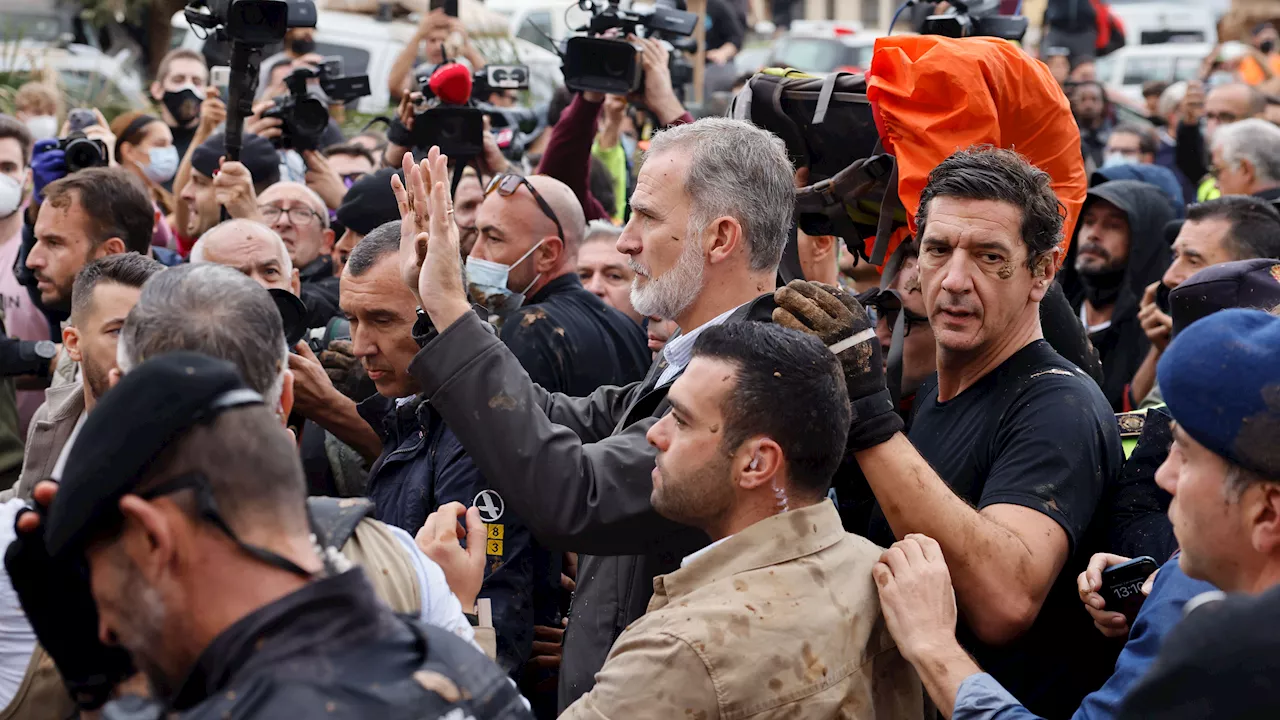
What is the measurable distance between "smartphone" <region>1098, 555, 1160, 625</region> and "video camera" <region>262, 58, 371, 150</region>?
15.4 ft

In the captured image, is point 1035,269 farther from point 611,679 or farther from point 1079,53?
point 1079,53

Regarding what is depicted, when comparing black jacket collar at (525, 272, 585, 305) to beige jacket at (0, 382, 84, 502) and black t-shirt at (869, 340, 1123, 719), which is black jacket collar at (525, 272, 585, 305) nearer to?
beige jacket at (0, 382, 84, 502)

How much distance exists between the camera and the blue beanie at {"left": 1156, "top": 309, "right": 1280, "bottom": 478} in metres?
1.96

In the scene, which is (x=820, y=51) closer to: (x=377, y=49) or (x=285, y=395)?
(x=377, y=49)

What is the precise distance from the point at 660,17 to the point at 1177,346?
3.99 meters

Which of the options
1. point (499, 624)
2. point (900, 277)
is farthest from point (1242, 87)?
point (499, 624)

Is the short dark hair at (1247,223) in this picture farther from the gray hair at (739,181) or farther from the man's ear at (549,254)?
the gray hair at (739,181)

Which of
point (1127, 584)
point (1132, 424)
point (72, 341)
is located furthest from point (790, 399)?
point (72, 341)

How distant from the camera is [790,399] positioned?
2.57 metres

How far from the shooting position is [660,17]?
5.77 metres

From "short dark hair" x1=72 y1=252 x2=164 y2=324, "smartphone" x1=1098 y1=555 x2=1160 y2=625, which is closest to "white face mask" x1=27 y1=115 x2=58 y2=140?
"short dark hair" x1=72 y1=252 x2=164 y2=324

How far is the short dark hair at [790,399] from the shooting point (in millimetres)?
2566

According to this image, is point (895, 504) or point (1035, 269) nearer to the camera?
point (895, 504)

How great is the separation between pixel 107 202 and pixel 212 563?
152 inches
